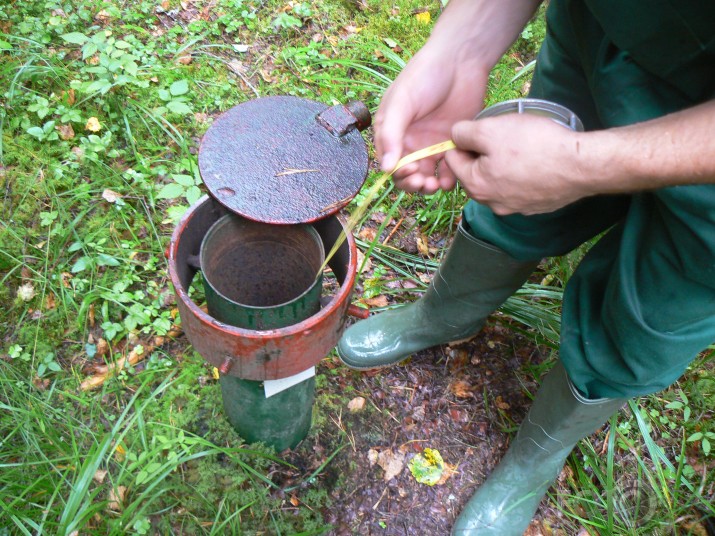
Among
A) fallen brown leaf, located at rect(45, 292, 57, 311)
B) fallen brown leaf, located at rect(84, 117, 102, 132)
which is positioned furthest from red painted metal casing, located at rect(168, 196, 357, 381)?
fallen brown leaf, located at rect(84, 117, 102, 132)

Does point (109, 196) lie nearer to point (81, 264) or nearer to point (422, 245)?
point (81, 264)

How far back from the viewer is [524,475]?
2145 millimetres

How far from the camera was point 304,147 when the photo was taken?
5.26 feet

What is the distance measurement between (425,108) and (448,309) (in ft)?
3.19

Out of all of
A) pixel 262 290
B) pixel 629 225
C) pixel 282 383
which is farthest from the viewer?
pixel 262 290

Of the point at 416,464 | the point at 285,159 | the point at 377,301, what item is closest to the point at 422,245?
the point at 377,301

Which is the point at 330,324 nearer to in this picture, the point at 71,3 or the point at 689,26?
the point at 689,26

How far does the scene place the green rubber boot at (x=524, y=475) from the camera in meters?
1.98

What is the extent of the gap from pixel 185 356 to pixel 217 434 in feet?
1.28

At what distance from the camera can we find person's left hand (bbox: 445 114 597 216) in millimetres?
1180

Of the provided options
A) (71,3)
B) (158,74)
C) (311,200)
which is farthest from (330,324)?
(71,3)

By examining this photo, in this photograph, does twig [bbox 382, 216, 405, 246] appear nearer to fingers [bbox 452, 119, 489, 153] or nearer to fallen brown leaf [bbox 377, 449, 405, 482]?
fallen brown leaf [bbox 377, 449, 405, 482]

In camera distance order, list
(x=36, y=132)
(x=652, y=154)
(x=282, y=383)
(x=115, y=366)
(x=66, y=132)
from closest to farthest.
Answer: (x=652, y=154)
(x=282, y=383)
(x=115, y=366)
(x=36, y=132)
(x=66, y=132)

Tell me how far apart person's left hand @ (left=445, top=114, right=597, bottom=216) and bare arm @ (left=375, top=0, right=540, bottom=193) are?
25 cm
